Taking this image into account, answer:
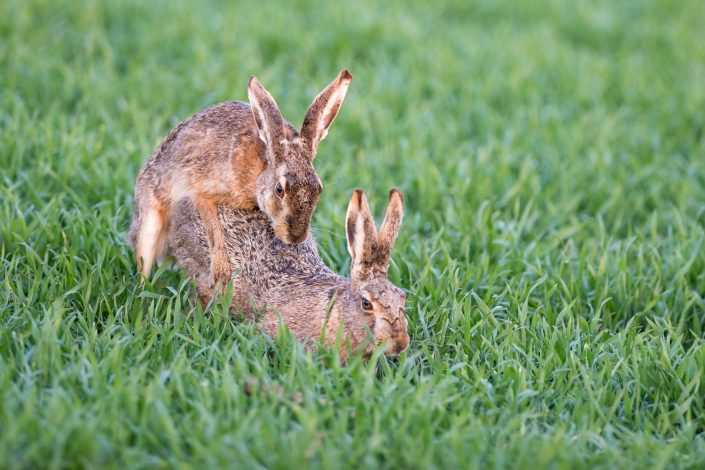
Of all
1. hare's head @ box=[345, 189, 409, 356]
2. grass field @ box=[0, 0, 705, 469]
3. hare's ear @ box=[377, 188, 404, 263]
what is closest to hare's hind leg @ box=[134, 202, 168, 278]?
grass field @ box=[0, 0, 705, 469]

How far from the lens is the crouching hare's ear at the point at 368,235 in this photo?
3936 mm

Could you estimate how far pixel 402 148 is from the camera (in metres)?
6.36

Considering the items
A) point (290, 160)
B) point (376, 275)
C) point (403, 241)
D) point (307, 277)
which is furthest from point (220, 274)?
point (403, 241)

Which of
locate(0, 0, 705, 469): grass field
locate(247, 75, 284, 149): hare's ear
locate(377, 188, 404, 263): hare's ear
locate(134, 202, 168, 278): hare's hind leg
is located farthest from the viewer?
locate(134, 202, 168, 278): hare's hind leg

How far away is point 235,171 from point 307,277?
60 centimetres

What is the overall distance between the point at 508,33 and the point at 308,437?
641cm

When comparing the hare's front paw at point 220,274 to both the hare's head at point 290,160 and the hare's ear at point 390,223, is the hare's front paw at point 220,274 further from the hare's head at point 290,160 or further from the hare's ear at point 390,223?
the hare's ear at point 390,223

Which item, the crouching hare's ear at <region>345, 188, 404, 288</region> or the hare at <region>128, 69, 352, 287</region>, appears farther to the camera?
the hare at <region>128, 69, 352, 287</region>

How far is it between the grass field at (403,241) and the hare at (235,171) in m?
0.25

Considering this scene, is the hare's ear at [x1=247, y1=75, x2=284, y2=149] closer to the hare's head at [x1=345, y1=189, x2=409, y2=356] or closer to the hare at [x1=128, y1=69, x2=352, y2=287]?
the hare at [x1=128, y1=69, x2=352, y2=287]

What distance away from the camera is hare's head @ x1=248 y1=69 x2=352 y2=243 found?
4.21 metres

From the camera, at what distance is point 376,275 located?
13.3 ft

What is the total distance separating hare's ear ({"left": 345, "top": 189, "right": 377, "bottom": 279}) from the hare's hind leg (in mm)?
1028

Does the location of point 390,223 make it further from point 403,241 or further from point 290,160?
point 403,241
